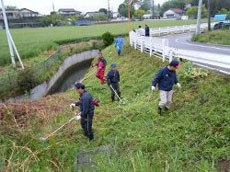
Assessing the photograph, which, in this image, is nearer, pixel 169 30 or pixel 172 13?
pixel 169 30

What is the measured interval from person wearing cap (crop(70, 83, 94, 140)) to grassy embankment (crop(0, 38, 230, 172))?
340 mm

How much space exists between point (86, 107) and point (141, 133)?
1.57 metres

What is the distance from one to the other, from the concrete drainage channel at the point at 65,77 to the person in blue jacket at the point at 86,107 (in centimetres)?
752

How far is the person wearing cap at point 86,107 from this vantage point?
5.55 m

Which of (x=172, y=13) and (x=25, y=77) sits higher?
(x=172, y=13)

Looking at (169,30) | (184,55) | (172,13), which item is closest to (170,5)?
(172,13)

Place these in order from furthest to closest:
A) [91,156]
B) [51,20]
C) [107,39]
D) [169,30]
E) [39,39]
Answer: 1. [51,20]
2. [39,39]
3. [169,30]
4. [107,39]
5. [91,156]

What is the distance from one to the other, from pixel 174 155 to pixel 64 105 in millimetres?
5661

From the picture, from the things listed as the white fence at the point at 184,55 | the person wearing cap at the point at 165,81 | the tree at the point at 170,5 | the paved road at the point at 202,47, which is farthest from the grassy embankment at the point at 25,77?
the tree at the point at 170,5

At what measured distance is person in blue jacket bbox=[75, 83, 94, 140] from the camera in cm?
555

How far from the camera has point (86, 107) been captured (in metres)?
5.59

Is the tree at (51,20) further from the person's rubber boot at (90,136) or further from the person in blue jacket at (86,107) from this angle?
the person's rubber boot at (90,136)

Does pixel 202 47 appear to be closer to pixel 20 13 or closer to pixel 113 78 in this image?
pixel 113 78

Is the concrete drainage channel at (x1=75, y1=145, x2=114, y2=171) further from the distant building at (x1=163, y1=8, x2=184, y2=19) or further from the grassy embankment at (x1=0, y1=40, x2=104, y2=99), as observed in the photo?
the distant building at (x1=163, y1=8, x2=184, y2=19)
